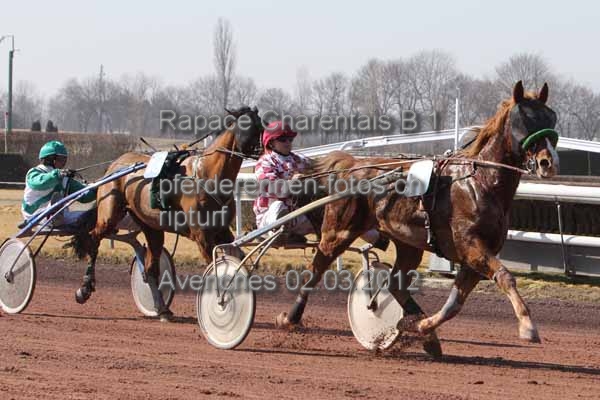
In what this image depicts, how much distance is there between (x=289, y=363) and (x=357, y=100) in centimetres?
3023

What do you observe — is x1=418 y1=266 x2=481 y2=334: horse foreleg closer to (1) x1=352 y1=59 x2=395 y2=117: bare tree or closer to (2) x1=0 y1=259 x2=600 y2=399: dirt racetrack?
(2) x1=0 y1=259 x2=600 y2=399: dirt racetrack

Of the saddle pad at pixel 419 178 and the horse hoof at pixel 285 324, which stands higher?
the saddle pad at pixel 419 178

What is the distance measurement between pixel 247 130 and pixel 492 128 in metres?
2.52

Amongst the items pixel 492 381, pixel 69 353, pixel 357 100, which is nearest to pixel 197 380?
pixel 69 353

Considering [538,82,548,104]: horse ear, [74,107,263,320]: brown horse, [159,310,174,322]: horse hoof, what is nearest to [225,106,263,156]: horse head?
[74,107,263,320]: brown horse

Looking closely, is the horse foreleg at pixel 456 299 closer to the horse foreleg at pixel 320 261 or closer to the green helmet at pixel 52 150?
the horse foreleg at pixel 320 261

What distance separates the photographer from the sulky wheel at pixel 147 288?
32.5ft

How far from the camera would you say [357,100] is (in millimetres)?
36812

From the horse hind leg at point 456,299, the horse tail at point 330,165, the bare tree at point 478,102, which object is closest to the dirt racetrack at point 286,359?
the horse hind leg at point 456,299

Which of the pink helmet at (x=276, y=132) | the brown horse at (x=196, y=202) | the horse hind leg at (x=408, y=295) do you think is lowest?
the horse hind leg at (x=408, y=295)

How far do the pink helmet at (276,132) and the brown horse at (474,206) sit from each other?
0.86 m

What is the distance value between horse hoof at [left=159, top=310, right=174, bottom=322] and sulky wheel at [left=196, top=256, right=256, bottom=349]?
171 cm

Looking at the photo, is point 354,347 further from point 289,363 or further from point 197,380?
point 197,380

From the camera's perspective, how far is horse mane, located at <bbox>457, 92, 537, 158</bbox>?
6.89 metres
